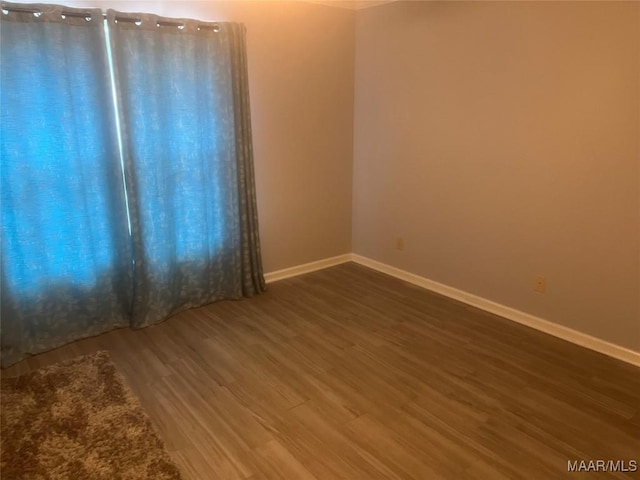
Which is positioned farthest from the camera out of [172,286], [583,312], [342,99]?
[342,99]

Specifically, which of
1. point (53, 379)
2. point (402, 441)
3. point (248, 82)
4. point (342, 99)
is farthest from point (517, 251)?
point (53, 379)

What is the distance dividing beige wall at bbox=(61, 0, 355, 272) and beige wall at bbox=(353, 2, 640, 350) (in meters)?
0.25

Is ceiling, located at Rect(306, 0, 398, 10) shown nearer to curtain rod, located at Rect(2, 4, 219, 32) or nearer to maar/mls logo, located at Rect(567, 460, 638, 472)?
curtain rod, located at Rect(2, 4, 219, 32)

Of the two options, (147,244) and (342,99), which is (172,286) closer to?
(147,244)

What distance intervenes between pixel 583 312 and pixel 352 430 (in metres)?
1.77

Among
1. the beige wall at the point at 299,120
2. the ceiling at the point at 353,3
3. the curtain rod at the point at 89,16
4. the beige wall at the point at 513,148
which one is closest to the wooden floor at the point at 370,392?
the beige wall at the point at 513,148

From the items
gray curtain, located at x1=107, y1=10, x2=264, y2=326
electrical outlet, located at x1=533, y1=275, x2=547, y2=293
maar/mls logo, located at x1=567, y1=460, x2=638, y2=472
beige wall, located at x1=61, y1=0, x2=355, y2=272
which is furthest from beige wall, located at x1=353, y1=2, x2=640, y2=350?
gray curtain, located at x1=107, y1=10, x2=264, y2=326

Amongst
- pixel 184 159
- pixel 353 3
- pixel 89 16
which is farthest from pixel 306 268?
pixel 89 16

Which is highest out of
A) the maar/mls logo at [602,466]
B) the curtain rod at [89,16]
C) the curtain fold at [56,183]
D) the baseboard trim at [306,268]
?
the curtain rod at [89,16]

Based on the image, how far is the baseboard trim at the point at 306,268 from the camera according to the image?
3952 millimetres

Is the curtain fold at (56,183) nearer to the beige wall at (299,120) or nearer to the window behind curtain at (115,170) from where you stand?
the window behind curtain at (115,170)

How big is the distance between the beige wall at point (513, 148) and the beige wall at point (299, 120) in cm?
25

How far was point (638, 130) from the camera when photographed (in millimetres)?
2457

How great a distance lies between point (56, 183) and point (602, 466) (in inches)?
126
